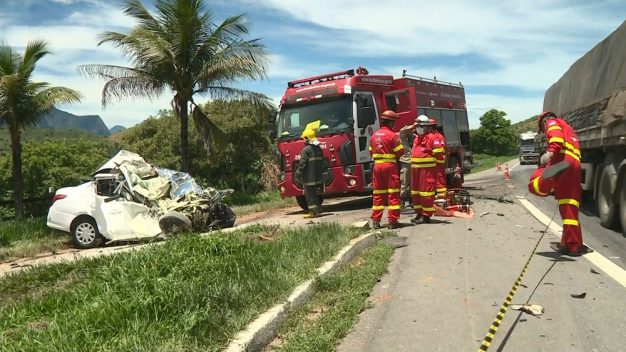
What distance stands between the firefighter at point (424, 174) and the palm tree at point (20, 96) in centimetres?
1422

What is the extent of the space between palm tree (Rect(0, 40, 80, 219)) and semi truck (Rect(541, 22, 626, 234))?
52.9ft

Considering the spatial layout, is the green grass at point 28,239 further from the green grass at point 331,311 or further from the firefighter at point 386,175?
the green grass at point 331,311

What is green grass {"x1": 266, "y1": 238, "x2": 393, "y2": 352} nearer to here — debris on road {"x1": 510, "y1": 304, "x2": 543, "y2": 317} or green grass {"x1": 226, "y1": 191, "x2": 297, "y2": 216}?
debris on road {"x1": 510, "y1": 304, "x2": 543, "y2": 317}

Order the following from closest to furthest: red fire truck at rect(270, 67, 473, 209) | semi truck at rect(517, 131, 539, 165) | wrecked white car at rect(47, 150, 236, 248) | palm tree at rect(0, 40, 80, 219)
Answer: wrecked white car at rect(47, 150, 236, 248) → red fire truck at rect(270, 67, 473, 209) → palm tree at rect(0, 40, 80, 219) → semi truck at rect(517, 131, 539, 165)

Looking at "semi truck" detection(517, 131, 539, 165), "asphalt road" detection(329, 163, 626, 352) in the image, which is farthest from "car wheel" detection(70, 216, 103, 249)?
"semi truck" detection(517, 131, 539, 165)

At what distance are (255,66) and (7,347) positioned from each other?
1493 cm

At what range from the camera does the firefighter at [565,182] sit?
669 centimetres

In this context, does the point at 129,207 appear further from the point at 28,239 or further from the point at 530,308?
the point at 530,308

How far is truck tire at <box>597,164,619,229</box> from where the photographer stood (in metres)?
8.80

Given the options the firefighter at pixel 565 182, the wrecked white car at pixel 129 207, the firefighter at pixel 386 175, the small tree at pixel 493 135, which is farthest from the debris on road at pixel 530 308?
the small tree at pixel 493 135

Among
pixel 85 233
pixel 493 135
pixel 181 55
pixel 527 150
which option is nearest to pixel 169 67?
pixel 181 55

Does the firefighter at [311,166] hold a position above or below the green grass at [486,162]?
above

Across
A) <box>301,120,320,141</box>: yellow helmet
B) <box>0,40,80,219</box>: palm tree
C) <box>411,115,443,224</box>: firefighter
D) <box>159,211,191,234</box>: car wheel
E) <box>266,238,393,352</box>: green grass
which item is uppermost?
<box>0,40,80,219</box>: palm tree

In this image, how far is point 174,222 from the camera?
9.82 m
